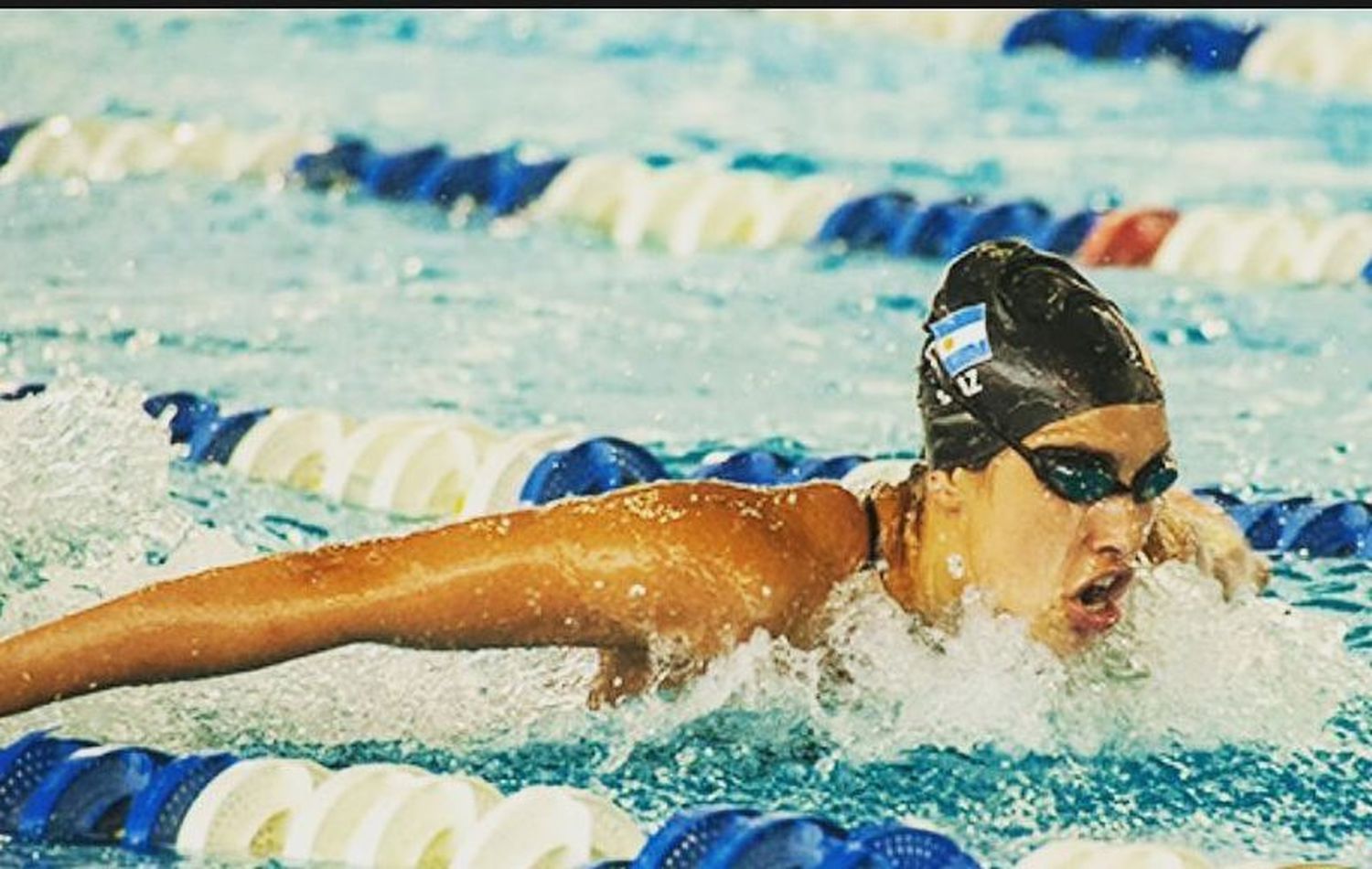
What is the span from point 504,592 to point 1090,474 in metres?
0.61

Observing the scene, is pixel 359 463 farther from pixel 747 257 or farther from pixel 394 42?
pixel 394 42

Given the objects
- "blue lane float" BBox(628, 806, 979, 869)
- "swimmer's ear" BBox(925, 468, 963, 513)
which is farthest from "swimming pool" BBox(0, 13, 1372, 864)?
"blue lane float" BBox(628, 806, 979, 869)

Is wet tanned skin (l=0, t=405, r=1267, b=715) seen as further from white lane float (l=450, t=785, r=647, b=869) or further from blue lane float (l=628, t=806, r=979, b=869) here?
blue lane float (l=628, t=806, r=979, b=869)

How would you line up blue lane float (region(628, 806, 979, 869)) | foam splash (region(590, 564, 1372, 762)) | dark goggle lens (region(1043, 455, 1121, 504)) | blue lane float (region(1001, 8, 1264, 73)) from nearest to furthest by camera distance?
1. blue lane float (region(628, 806, 979, 869))
2. dark goggle lens (region(1043, 455, 1121, 504))
3. foam splash (region(590, 564, 1372, 762))
4. blue lane float (region(1001, 8, 1264, 73))

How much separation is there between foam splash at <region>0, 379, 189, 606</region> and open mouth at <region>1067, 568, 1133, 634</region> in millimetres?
1460

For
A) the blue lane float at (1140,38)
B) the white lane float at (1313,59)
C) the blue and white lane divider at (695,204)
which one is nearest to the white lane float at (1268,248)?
the blue and white lane divider at (695,204)

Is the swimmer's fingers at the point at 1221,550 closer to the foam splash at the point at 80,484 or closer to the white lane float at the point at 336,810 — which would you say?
the white lane float at the point at 336,810

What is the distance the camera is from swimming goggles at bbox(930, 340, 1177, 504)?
2948 millimetres

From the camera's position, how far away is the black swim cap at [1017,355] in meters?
2.97

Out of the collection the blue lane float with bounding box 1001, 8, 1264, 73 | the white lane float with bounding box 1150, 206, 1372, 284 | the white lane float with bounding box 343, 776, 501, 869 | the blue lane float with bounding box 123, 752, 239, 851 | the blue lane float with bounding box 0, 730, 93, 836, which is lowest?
the blue lane float with bounding box 1001, 8, 1264, 73

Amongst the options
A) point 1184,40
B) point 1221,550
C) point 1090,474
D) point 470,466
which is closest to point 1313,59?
point 1184,40

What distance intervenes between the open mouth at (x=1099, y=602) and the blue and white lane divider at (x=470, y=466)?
1.12 metres

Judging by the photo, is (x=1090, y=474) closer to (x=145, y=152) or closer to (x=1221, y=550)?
(x=1221, y=550)

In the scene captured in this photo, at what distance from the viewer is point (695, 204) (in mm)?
6297
